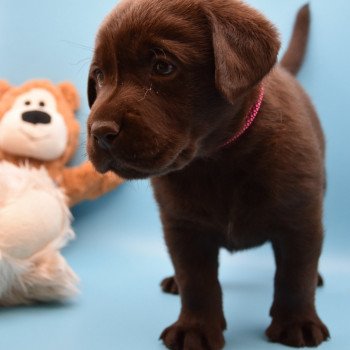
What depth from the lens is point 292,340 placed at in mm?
1719

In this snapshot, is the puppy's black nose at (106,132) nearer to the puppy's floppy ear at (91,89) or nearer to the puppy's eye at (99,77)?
the puppy's eye at (99,77)

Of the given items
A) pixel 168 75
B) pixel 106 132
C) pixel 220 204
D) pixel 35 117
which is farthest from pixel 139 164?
pixel 35 117

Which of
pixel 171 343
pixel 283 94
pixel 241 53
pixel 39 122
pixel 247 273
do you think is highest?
pixel 241 53

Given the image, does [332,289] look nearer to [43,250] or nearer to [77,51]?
[43,250]

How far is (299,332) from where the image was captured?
1.73 meters

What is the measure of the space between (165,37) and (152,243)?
1.59 m

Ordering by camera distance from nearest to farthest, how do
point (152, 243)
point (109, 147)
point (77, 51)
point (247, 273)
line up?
1. point (109, 147)
2. point (247, 273)
3. point (152, 243)
4. point (77, 51)

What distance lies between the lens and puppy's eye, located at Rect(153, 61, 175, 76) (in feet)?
4.62

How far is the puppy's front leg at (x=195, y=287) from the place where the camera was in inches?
66.9

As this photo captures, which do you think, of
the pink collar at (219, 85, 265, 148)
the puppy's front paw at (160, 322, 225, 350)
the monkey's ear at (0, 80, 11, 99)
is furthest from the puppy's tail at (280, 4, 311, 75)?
the puppy's front paw at (160, 322, 225, 350)

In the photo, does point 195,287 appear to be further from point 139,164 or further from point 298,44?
point 298,44

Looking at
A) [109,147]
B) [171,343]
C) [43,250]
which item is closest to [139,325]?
[171,343]

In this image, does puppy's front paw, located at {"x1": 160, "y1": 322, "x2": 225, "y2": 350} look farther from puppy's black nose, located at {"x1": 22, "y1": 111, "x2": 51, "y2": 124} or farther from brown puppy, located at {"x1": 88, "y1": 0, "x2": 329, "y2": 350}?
puppy's black nose, located at {"x1": 22, "y1": 111, "x2": 51, "y2": 124}

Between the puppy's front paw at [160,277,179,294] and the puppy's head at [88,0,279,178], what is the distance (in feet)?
2.96
